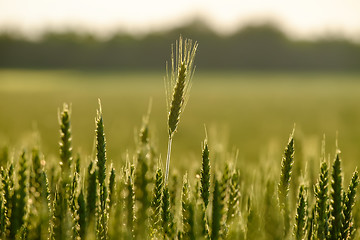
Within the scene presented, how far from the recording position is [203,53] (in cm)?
5816

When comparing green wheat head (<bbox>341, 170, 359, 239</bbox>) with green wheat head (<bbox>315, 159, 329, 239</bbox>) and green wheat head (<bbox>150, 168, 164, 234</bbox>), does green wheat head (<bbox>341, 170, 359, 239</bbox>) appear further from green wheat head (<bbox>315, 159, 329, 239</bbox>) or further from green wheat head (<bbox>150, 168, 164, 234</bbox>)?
green wheat head (<bbox>150, 168, 164, 234</bbox>)

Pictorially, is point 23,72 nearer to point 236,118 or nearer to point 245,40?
point 245,40

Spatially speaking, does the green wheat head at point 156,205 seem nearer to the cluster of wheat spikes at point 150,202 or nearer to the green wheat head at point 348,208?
the cluster of wheat spikes at point 150,202

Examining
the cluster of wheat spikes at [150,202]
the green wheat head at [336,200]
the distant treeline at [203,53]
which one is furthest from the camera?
the distant treeline at [203,53]

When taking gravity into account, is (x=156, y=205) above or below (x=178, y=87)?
below

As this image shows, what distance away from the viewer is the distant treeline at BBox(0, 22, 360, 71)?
57469 mm

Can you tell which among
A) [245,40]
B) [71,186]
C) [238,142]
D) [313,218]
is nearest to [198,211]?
[71,186]

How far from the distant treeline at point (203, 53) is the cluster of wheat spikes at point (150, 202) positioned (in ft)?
182

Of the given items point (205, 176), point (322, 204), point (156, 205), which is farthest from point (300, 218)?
point (156, 205)

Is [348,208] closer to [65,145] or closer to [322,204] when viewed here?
[322,204]

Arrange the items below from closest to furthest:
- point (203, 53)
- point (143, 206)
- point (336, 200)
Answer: point (143, 206) < point (336, 200) < point (203, 53)

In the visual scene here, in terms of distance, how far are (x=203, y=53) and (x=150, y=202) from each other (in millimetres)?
58009

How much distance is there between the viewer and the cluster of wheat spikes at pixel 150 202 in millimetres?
1086

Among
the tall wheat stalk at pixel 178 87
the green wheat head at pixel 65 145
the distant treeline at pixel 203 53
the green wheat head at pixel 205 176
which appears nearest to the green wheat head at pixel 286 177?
the green wheat head at pixel 205 176
